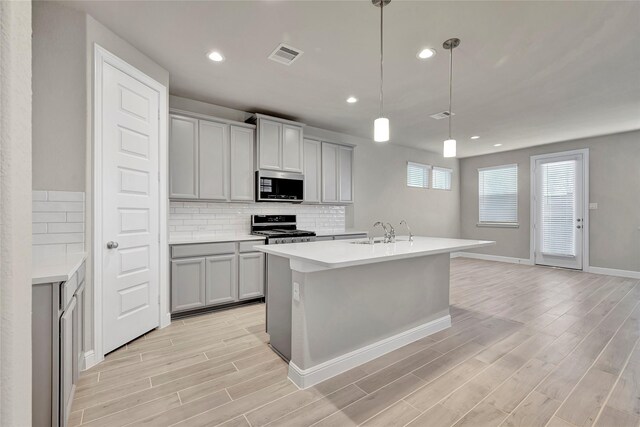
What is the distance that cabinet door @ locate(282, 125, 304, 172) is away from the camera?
4.29 meters

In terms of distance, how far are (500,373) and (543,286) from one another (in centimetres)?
331

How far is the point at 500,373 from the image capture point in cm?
223

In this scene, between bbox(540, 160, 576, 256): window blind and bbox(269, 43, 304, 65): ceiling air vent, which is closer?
bbox(269, 43, 304, 65): ceiling air vent

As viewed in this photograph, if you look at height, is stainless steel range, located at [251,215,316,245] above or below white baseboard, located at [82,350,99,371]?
above

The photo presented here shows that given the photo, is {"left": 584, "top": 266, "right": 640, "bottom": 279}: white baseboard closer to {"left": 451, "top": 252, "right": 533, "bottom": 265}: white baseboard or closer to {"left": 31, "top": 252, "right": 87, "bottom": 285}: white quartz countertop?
{"left": 451, "top": 252, "right": 533, "bottom": 265}: white baseboard

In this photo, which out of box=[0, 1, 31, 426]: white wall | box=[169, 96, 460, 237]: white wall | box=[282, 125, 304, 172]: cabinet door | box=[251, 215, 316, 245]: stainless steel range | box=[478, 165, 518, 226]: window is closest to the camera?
box=[0, 1, 31, 426]: white wall

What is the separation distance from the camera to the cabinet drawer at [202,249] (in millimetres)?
3268

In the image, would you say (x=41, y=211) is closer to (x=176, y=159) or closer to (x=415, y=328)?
(x=176, y=159)

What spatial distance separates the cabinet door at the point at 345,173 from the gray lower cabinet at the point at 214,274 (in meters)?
1.85

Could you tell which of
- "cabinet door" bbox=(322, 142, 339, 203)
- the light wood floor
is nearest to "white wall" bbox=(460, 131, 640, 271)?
the light wood floor

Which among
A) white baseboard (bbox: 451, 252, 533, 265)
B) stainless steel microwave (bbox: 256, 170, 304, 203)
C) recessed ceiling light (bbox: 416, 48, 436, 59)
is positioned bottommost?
white baseboard (bbox: 451, 252, 533, 265)

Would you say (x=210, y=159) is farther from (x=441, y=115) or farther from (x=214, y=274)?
(x=441, y=115)

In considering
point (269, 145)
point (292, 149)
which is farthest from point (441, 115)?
point (269, 145)

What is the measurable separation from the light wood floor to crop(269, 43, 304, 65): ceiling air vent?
2.69m
